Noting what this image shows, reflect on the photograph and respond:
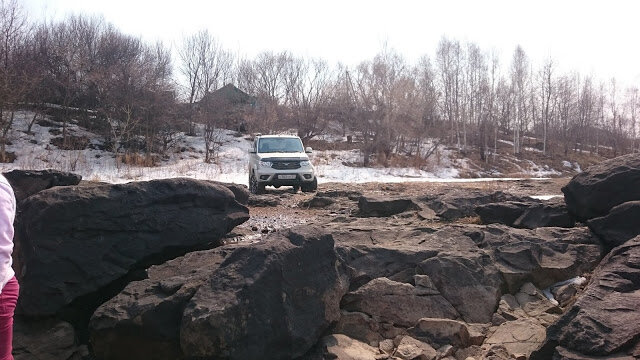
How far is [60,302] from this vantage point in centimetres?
496

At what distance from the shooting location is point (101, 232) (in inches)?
217

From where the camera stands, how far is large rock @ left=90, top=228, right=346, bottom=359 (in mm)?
4086

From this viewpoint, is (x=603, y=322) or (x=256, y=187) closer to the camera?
(x=603, y=322)

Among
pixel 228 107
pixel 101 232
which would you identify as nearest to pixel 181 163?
pixel 228 107

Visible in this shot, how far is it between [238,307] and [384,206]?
5.76m

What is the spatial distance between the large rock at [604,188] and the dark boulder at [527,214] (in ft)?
0.77

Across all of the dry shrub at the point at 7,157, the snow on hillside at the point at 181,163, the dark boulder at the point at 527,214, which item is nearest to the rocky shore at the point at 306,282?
the dark boulder at the point at 527,214

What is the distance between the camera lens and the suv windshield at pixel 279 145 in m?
15.2

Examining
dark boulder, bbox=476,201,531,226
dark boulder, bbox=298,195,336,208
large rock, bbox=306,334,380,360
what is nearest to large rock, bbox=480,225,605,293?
dark boulder, bbox=476,201,531,226

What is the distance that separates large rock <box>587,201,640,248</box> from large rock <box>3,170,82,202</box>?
302 inches

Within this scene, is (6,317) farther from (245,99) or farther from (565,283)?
(245,99)

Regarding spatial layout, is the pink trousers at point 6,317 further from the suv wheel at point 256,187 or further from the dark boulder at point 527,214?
the suv wheel at point 256,187

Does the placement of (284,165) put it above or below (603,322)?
above

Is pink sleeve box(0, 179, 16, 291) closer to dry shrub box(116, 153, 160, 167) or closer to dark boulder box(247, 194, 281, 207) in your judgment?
dark boulder box(247, 194, 281, 207)
